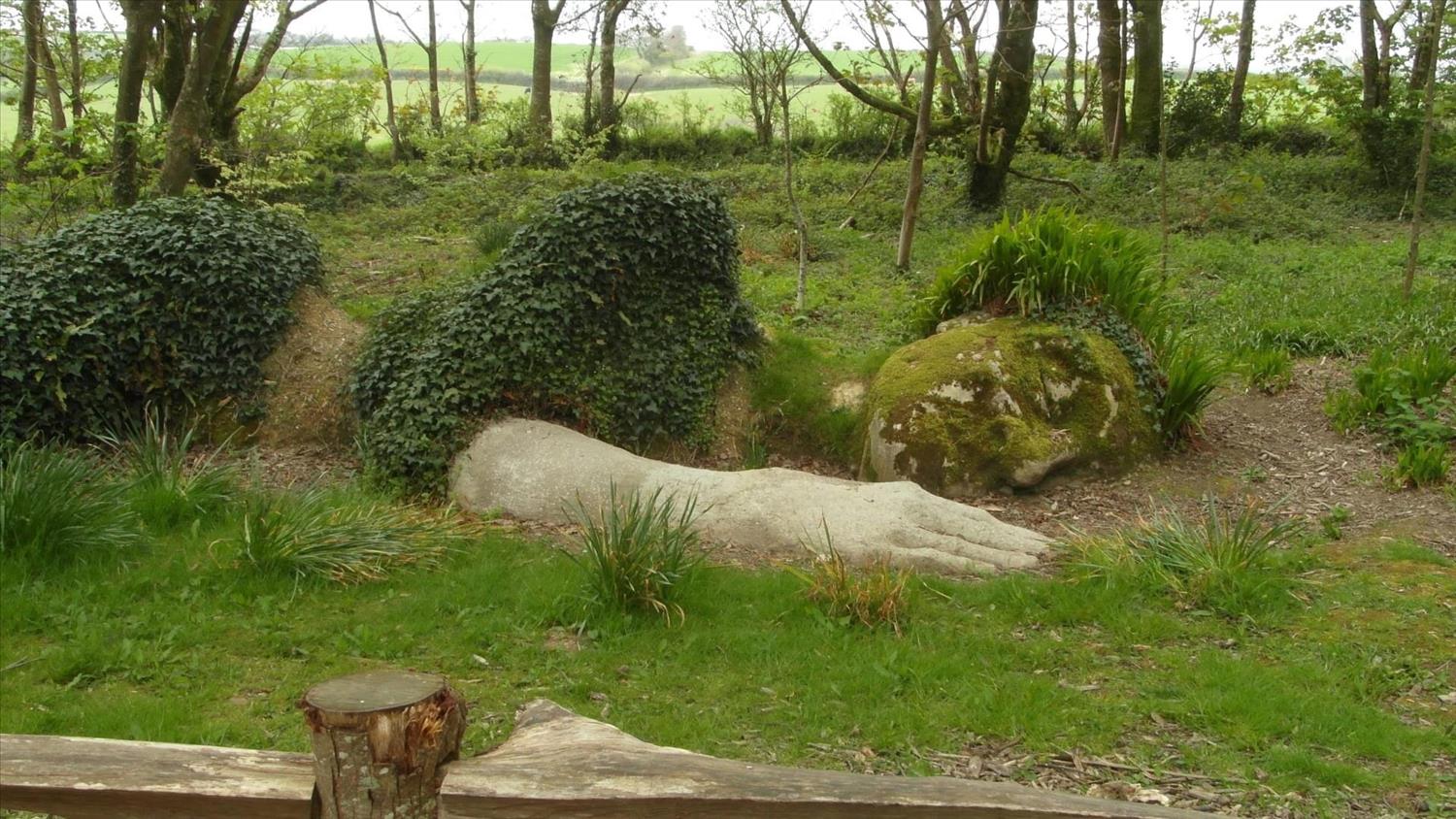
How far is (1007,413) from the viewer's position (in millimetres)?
8242

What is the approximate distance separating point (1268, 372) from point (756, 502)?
17.4ft

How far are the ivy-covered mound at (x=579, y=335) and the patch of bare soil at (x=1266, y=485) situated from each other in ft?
8.49

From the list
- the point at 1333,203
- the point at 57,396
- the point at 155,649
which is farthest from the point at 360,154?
the point at 155,649

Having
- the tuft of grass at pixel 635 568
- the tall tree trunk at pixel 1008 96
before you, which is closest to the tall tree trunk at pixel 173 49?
the tuft of grass at pixel 635 568

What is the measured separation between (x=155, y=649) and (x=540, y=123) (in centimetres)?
1749

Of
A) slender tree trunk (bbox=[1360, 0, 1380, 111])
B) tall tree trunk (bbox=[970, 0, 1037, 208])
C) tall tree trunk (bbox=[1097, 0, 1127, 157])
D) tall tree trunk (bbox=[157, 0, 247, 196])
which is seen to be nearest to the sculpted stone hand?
tall tree trunk (bbox=[157, 0, 247, 196])

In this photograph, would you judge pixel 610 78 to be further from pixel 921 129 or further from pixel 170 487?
pixel 170 487

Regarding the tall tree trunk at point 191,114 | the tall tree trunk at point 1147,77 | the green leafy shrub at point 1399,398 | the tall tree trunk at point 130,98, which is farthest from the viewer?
the tall tree trunk at point 1147,77

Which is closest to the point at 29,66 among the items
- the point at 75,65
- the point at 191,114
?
the point at 75,65

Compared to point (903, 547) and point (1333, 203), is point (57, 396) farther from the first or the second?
point (1333, 203)

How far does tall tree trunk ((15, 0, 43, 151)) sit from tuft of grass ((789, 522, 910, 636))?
→ 40.2 ft

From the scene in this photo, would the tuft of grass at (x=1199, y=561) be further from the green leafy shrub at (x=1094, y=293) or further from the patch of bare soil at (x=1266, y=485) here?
the green leafy shrub at (x=1094, y=293)

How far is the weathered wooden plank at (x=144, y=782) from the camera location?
2525 mm

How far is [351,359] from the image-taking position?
9078mm
